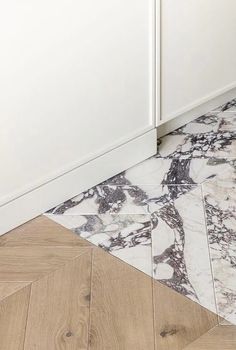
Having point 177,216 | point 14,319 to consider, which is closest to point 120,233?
point 177,216

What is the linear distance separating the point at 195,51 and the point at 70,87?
1.74 feet

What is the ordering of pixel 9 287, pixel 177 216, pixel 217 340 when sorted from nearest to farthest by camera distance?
pixel 217 340 → pixel 9 287 → pixel 177 216

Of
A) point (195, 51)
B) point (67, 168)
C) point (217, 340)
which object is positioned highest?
point (195, 51)

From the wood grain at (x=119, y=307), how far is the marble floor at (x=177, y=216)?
47mm

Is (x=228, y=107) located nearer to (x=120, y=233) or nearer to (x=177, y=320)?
(x=120, y=233)

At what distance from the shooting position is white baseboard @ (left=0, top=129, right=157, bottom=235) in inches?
69.4

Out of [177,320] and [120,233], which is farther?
[120,233]

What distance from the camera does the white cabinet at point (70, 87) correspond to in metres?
1.54

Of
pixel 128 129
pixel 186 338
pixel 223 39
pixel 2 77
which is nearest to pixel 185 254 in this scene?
pixel 186 338

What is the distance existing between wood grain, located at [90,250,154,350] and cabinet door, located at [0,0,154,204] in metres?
0.33

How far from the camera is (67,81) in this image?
5.50ft

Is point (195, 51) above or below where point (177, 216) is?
above

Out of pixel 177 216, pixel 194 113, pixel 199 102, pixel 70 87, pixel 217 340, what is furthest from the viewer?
pixel 194 113

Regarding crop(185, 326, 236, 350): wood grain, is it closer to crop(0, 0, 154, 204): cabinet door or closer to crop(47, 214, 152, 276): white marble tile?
crop(47, 214, 152, 276): white marble tile
